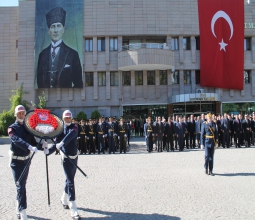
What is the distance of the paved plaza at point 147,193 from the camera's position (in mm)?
5617

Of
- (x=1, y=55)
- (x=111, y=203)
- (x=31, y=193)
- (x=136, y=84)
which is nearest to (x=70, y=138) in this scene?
(x=111, y=203)

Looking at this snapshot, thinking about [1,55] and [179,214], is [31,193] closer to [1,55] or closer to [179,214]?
[179,214]

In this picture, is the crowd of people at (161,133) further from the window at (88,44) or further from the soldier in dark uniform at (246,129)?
the window at (88,44)

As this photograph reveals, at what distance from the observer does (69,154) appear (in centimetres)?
592

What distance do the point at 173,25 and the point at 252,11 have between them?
1094 centimetres

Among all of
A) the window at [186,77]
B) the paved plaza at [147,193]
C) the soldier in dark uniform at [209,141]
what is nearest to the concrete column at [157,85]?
the window at [186,77]

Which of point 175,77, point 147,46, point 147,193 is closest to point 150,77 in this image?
point 175,77

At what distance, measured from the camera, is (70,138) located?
225 inches

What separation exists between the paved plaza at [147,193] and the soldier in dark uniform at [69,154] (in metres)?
0.23

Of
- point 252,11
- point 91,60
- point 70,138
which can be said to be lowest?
point 70,138

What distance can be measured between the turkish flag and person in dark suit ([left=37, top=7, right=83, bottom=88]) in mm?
15281

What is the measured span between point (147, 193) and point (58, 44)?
28712mm

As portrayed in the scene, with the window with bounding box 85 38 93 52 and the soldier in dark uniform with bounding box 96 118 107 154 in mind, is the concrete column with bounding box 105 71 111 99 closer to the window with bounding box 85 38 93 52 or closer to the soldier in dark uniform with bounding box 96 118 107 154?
the window with bounding box 85 38 93 52

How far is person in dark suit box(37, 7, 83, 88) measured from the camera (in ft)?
107
